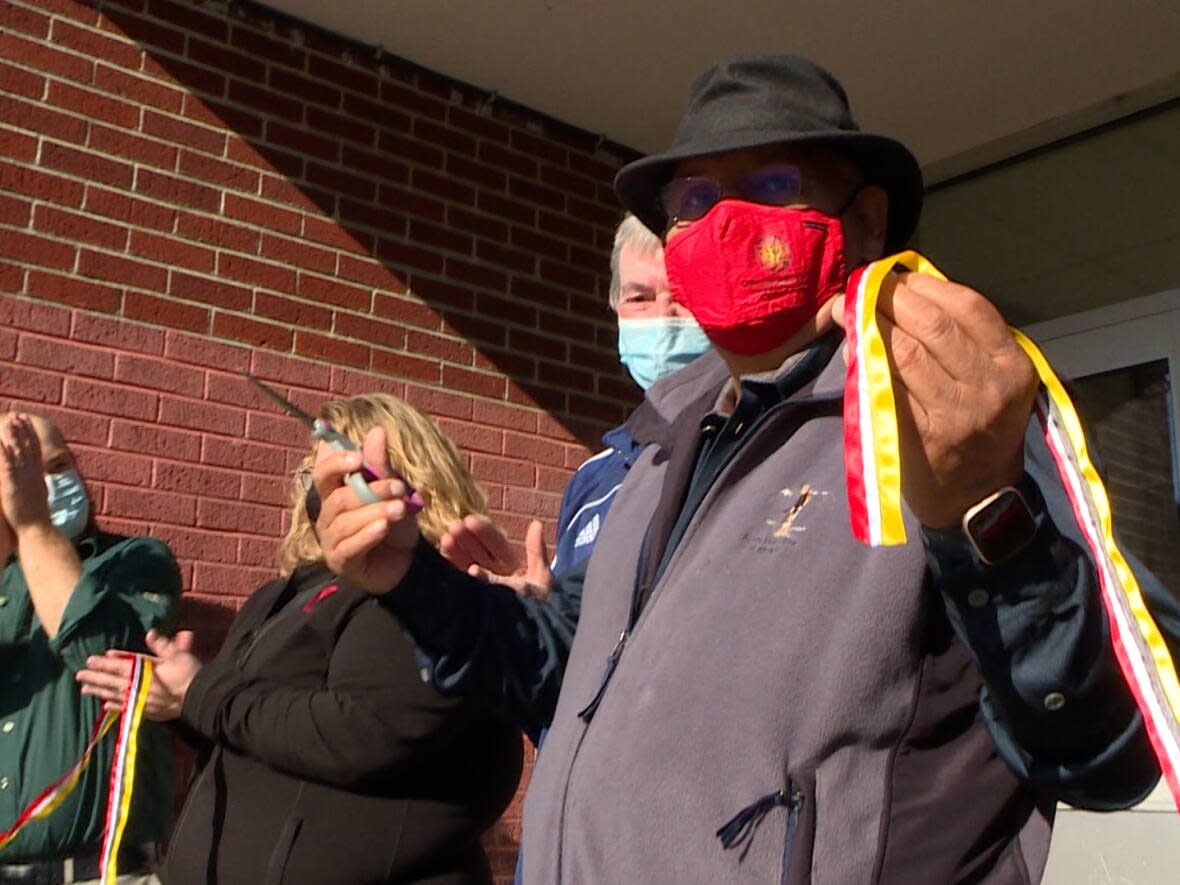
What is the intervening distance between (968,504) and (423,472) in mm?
1993

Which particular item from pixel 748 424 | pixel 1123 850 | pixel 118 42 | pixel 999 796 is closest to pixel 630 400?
pixel 118 42

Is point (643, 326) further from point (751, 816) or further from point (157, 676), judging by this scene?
point (751, 816)

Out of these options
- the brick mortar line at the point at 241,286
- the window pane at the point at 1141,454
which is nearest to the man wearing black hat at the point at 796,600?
the brick mortar line at the point at 241,286

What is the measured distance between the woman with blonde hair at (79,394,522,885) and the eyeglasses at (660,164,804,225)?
1094 millimetres

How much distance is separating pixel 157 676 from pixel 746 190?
6.71 ft

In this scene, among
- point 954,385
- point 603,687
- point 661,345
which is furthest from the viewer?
point 661,345

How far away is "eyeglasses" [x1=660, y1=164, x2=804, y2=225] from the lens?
186cm

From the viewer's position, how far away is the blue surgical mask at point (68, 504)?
4.05 m

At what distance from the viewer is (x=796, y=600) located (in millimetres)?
1539

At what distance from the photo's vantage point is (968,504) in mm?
1293

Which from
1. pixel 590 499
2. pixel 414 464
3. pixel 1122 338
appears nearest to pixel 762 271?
pixel 590 499

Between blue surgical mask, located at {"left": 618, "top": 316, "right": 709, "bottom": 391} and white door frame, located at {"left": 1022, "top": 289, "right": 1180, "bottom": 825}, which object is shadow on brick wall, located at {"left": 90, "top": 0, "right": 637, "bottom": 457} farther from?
blue surgical mask, located at {"left": 618, "top": 316, "right": 709, "bottom": 391}

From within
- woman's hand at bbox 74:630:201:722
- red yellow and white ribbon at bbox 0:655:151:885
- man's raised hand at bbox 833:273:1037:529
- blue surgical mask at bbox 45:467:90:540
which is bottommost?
red yellow and white ribbon at bbox 0:655:151:885

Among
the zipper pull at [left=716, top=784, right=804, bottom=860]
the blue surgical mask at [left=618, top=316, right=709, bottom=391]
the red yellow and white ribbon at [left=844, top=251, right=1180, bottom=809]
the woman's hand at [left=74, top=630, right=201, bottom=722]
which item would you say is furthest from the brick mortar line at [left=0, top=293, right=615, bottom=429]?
the red yellow and white ribbon at [left=844, top=251, right=1180, bottom=809]
